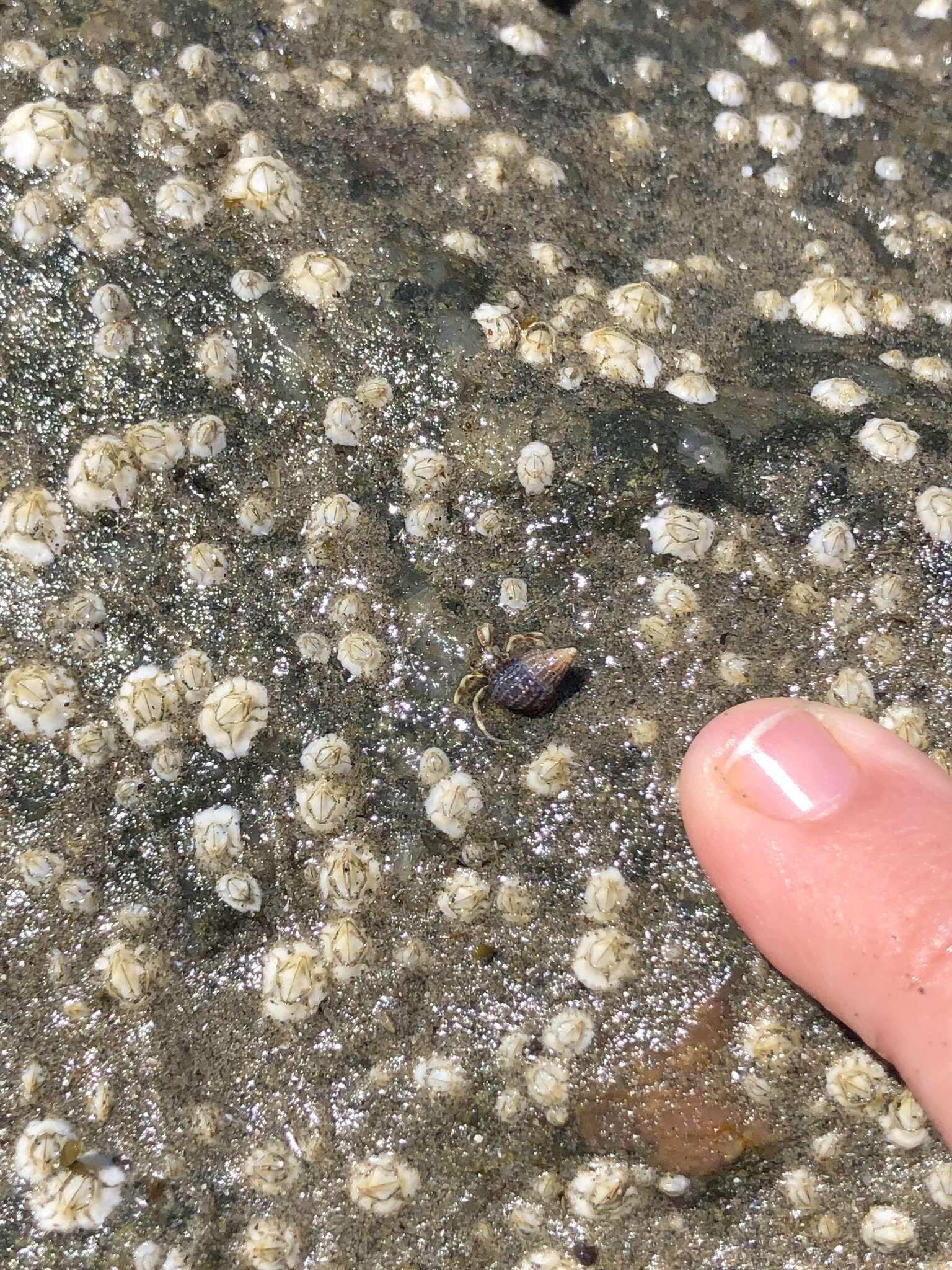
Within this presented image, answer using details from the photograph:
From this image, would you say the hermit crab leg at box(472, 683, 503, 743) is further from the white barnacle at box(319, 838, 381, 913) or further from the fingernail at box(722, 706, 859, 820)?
the fingernail at box(722, 706, 859, 820)

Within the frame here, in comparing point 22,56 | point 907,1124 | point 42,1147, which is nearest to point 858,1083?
point 907,1124

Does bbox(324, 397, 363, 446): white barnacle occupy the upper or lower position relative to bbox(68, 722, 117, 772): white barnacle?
upper

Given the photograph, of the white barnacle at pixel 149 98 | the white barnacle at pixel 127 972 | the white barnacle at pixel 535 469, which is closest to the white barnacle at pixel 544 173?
the white barnacle at pixel 535 469

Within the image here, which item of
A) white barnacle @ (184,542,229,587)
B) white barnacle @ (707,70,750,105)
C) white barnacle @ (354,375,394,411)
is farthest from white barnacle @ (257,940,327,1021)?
white barnacle @ (707,70,750,105)

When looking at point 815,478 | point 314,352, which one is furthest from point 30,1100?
point 815,478

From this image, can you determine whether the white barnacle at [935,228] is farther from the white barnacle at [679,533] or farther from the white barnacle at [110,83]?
the white barnacle at [110,83]
